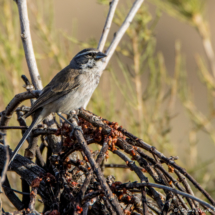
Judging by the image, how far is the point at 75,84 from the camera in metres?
3.71

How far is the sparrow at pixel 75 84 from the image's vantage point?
345 centimetres

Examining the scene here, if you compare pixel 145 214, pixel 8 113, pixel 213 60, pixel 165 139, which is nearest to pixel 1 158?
pixel 8 113

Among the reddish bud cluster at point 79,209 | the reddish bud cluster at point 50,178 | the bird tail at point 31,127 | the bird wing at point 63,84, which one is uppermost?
the bird wing at point 63,84

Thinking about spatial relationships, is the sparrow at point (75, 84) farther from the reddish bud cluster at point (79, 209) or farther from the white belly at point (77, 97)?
the reddish bud cluster at point (79, 209)

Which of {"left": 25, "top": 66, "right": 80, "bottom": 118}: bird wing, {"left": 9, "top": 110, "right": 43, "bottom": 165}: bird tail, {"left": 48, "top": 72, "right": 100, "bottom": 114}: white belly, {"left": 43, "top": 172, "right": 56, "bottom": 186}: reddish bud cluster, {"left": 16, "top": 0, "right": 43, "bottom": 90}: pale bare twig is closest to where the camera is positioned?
{"left": 43, "top": 172, "right": 56, "bottom": 186}: reddish bud cluster

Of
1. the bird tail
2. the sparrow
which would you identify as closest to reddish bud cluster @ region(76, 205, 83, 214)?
the bird tail

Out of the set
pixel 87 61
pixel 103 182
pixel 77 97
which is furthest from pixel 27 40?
pixel 103 182

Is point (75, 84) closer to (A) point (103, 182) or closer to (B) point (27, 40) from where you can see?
(B) point (27, 40)

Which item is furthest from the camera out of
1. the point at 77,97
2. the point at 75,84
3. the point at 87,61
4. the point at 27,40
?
the point at 87,61

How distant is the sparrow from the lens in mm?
3453

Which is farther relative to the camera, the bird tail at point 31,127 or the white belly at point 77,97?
the white belly at point 77,97

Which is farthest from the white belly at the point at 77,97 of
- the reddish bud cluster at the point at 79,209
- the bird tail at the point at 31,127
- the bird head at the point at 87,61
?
the reddish bud cluster at the point at 79,209

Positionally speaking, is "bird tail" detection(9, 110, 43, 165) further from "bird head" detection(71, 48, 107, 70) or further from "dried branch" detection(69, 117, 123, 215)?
"bird head" detection(71, 48, 107, 70)

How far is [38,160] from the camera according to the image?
235 cm
